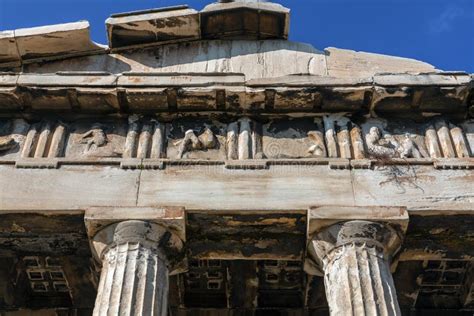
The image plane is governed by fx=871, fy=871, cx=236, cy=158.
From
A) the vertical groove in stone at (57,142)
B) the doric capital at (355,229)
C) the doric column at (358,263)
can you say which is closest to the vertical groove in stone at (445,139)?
the doric capital at (355,229)

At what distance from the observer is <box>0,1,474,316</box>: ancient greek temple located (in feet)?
36.6

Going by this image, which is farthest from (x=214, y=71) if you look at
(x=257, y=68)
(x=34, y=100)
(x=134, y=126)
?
(x=34, y=100)

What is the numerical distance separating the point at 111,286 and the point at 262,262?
3429 millimetres

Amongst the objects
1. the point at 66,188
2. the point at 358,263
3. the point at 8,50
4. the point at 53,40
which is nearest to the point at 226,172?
the point at 66,188

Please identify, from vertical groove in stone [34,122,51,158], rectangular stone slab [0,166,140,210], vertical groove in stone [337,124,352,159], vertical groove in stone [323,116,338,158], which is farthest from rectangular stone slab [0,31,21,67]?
vertical groove in stone [337,124,352,159]

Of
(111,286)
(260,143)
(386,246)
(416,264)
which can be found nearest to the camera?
(111,286)

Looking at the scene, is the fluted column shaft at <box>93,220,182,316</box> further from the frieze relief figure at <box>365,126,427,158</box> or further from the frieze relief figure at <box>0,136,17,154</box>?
the frieze relief figure at <box>365,126,427,158</box>

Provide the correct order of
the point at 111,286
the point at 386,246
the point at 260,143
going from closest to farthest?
the point at 111,286
the point at 386,246
the point at 260,143

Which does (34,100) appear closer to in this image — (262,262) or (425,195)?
(262,262)

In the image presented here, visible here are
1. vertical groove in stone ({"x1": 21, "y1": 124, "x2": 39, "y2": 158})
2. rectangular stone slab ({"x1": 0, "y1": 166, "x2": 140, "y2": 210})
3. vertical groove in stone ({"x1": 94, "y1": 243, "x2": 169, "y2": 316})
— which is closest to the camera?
vertical groove in stone ({"x1": 94, "y1": 243, "x2": 169, "y2": 316})

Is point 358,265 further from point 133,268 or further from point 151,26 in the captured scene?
point 151,26

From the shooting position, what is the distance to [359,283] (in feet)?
34.1

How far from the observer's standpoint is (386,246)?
1108 centimetres

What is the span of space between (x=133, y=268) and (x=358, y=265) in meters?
2.75
